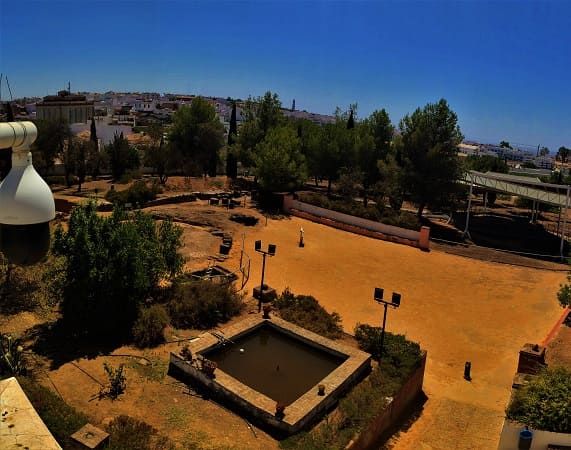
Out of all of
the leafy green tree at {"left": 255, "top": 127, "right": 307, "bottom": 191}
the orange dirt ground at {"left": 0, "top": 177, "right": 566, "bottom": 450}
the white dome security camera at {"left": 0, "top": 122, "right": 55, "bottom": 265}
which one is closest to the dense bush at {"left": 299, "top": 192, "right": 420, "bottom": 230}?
the leafy green tree at {"left": 255, "top": 127, "right": 307, "bottom": 191}

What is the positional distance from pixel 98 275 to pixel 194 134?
1295 inches

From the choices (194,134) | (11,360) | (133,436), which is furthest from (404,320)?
(194,134)

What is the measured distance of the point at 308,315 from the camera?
50.6ft

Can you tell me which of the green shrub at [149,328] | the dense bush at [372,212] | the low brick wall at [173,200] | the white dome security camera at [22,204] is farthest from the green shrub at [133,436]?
the low brick wall at [173,200]

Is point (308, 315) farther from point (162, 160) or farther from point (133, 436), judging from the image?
point (162, 160)

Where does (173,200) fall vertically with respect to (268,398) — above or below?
above

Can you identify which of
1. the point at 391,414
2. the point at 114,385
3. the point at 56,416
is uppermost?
the point at 56,416

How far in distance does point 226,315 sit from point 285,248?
1012cm

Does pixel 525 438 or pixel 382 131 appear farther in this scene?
pixel 382 131

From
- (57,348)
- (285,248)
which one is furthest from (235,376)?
(285,248)

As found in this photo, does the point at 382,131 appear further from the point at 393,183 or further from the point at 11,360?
the point at 11,360

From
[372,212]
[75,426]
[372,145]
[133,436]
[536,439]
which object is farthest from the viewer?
[372,145]

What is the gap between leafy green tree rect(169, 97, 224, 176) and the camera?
1731 inches

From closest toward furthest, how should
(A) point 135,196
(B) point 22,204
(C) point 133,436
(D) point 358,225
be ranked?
(B) point 22,204
(C) point 133,436
(D) point 358,225
(A) point 135,196
